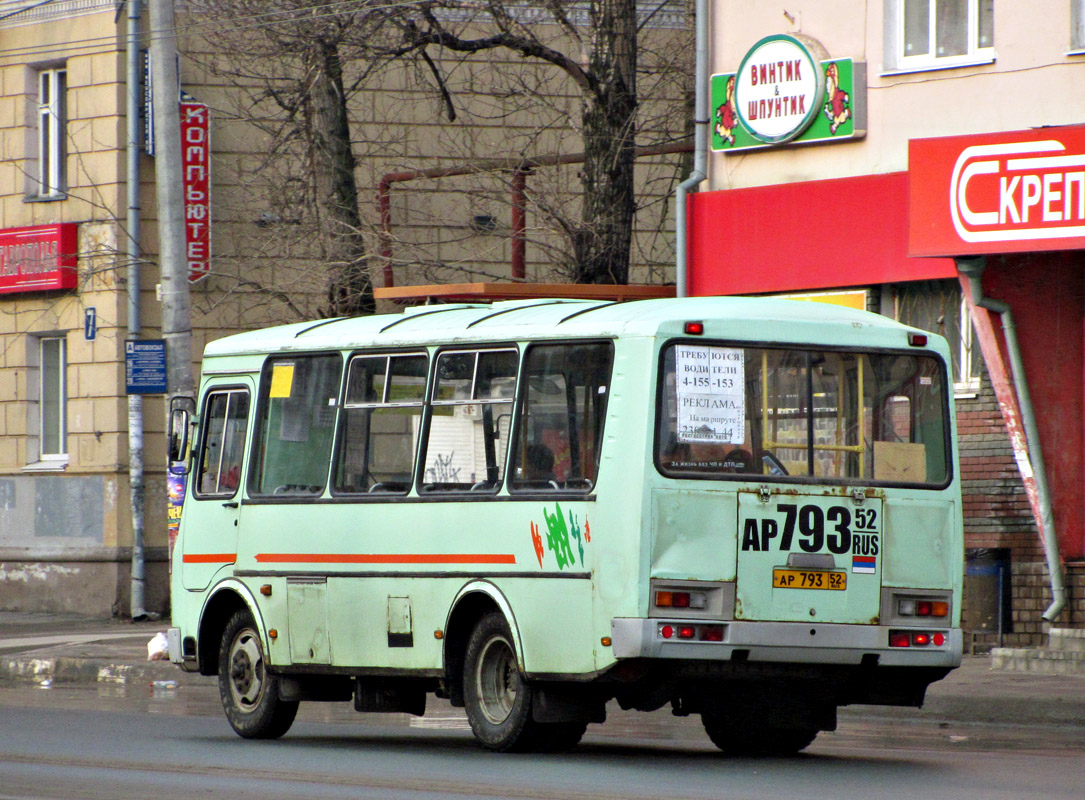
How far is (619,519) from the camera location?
32.3 ft

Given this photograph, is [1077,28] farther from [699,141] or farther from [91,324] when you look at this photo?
[91,324]

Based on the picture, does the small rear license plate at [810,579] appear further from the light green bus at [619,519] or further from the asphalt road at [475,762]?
the asphalt road at [475,762]

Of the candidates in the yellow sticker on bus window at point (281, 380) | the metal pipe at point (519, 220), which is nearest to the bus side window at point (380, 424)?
the yellow sticker on bus window at point (281, 380)

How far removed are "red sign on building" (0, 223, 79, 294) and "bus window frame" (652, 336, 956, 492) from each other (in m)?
14.9

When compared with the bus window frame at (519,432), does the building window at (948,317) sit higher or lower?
higher

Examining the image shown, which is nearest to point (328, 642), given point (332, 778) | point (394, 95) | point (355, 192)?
point (332, 778)

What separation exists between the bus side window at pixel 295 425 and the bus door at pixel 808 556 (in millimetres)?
2936

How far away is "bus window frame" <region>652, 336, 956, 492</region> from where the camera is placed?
390 inches

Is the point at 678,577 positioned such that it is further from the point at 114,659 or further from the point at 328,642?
the point at 114,659

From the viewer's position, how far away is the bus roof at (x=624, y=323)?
33.4 feet

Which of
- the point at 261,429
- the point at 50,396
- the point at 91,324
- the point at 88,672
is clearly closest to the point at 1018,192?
the point at 261,429

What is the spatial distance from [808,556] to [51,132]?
16.4m

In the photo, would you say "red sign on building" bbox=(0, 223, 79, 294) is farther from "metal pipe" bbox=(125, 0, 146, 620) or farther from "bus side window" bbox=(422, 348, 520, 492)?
"bus side window" bbox=(422, 348, 520, 492)

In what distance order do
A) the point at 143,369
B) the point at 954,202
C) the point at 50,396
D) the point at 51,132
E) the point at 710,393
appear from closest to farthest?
the point at 710,393, the point at 954,202, the point at 143,369, the point at 51,132, the point at 50,396
